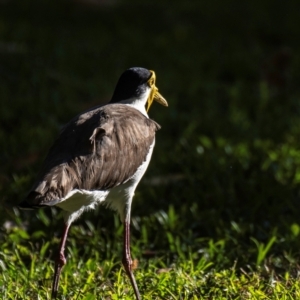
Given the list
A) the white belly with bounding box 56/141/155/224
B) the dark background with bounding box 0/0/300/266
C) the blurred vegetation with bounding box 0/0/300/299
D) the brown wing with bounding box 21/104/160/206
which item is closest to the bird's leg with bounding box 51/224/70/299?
the white belly with bounding box 56/141/155/224

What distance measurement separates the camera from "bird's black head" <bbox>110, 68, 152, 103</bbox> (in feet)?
16.5

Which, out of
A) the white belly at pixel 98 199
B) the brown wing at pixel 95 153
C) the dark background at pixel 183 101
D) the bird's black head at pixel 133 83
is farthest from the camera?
the dark background at pixel 183 101

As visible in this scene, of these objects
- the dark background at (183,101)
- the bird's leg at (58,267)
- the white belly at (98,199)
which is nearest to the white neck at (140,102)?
the white belly at (98,199)

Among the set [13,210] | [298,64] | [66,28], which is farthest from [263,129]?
[66,28]

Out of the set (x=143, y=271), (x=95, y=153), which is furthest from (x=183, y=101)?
(x=95, y=153)

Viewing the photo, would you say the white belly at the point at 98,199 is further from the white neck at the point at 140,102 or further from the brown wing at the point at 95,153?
the white neck at the point at 140,102

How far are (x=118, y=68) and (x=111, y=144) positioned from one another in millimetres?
5499

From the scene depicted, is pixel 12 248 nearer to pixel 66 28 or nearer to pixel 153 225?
pixel 153 225

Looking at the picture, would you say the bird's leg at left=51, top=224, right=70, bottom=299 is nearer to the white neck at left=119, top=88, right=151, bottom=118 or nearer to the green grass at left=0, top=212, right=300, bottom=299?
the green grass at left=0, top=212, right=300, bottom=299

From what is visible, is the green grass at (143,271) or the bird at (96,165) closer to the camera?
the bird at (96,165)

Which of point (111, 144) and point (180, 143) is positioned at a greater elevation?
point (111, 144)

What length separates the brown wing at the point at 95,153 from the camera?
4133 mm

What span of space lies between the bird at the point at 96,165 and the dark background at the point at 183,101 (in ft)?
3.63

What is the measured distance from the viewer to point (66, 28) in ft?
38.4
